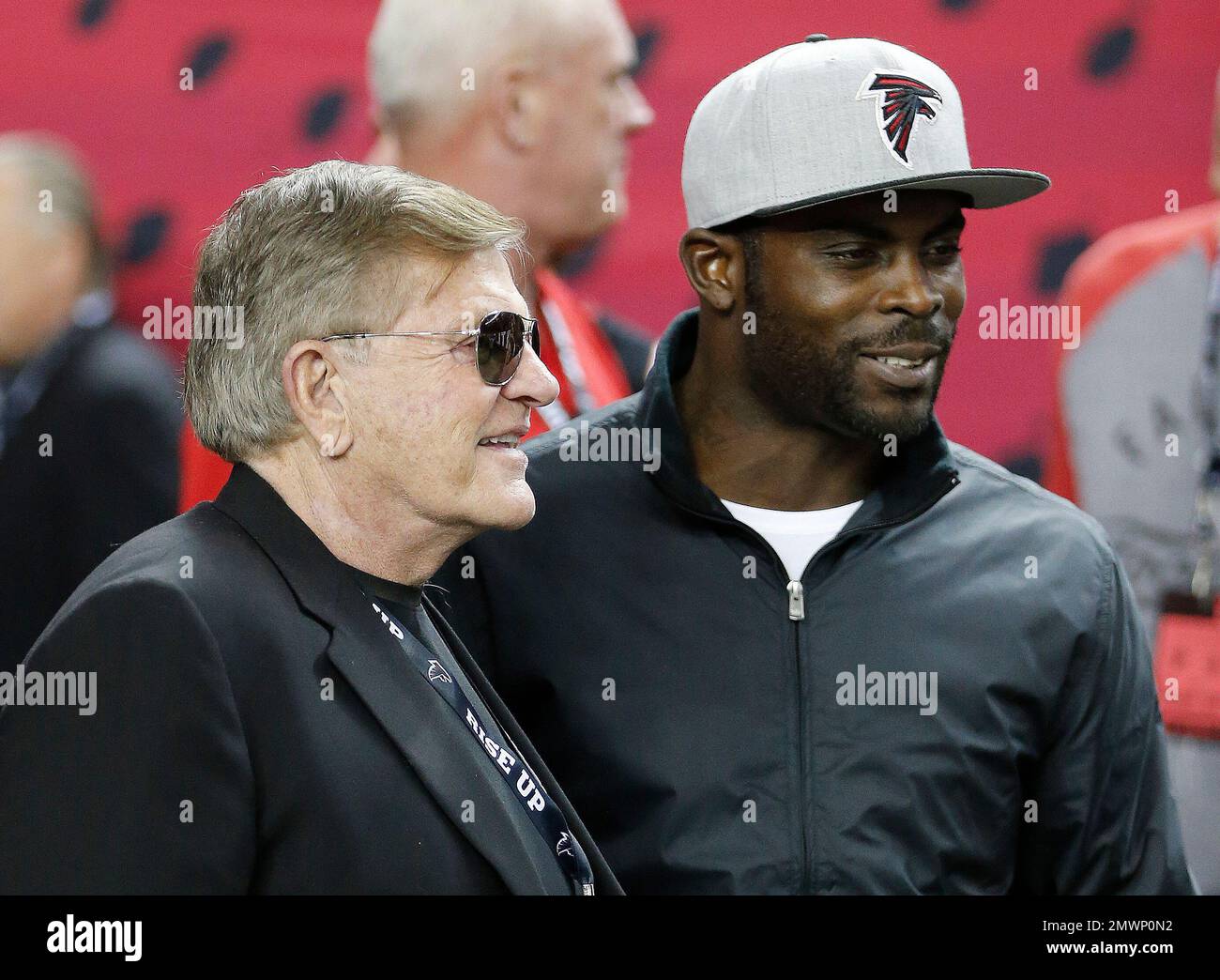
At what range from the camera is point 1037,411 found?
3561mm

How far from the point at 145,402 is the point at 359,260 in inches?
75.1

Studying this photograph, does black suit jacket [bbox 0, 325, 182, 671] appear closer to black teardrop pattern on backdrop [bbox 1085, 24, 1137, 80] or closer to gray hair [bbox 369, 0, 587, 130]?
gray hair [bbox 369, 0, 587, 130]

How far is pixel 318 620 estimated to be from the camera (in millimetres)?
1539

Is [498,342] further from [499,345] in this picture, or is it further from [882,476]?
[882,476]

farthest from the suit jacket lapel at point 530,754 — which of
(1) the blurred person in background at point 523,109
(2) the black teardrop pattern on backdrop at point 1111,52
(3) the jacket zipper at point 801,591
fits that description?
(2) the black teardrop pattern on backdrop at point 1111,52

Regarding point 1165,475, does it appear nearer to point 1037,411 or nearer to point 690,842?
point 1037,411

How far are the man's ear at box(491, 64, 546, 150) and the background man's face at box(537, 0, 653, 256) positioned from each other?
0.9 inches

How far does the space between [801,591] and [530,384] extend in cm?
46

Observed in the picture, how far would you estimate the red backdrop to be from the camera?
3373 mm

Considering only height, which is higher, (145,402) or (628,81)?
(628,81)

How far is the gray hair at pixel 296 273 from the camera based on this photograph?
1.60 metres
